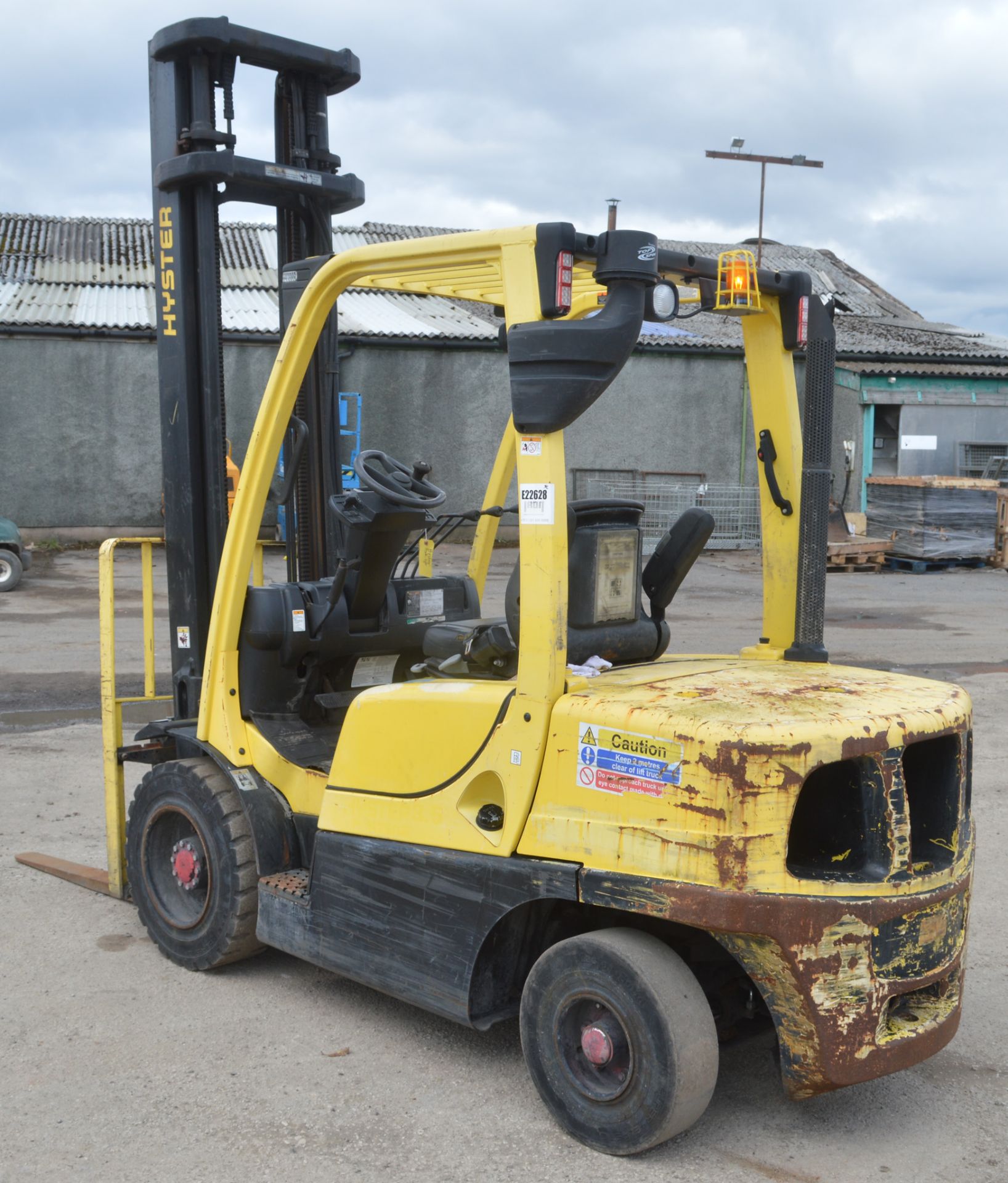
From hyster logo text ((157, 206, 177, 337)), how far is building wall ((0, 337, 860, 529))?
50.5ft

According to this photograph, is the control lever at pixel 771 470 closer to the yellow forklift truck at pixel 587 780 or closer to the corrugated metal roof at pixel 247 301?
the yellow forklift truck at pixel 587 780

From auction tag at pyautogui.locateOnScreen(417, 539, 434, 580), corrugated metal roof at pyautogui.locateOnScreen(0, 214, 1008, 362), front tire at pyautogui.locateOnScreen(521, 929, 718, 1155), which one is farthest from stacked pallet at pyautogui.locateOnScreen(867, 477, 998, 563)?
front tire at pyautogui.locateOnScreen(521, 929, 718, 1155)

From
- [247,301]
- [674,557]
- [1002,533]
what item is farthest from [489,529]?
[247,301]

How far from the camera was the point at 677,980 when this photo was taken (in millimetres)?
3402

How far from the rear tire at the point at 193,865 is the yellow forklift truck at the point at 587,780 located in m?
0.01

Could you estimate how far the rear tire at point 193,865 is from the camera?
4.49m

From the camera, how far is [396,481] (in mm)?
4512

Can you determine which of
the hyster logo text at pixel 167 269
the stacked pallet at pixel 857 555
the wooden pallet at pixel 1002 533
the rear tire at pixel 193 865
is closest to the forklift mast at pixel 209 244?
the hyster logo text at pixel 167 269

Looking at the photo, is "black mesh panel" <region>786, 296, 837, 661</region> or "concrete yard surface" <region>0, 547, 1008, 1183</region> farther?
"black mesh panel" <region>786, 296, 837, 661</region>

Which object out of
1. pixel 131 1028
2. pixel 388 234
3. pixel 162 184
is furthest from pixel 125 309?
pixel 131 1028

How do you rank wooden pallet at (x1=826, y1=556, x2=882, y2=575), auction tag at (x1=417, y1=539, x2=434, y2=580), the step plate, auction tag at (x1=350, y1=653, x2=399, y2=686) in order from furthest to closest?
wooden pallet at (x1=826, y1=556, x2=882, y2=575) → auction tag at (x1=417, y1=539, x2=434, y2=580) → auction tag at (x1=350, y1=653, x2=399, y2=686) → the step plate

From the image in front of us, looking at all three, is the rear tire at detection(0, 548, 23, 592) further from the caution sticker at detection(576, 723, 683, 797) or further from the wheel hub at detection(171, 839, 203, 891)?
the caution sticker at detection(576, 723, 683, 797)

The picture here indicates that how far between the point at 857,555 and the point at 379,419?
28.9 feet

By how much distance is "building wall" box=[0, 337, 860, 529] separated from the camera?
21.4 m
